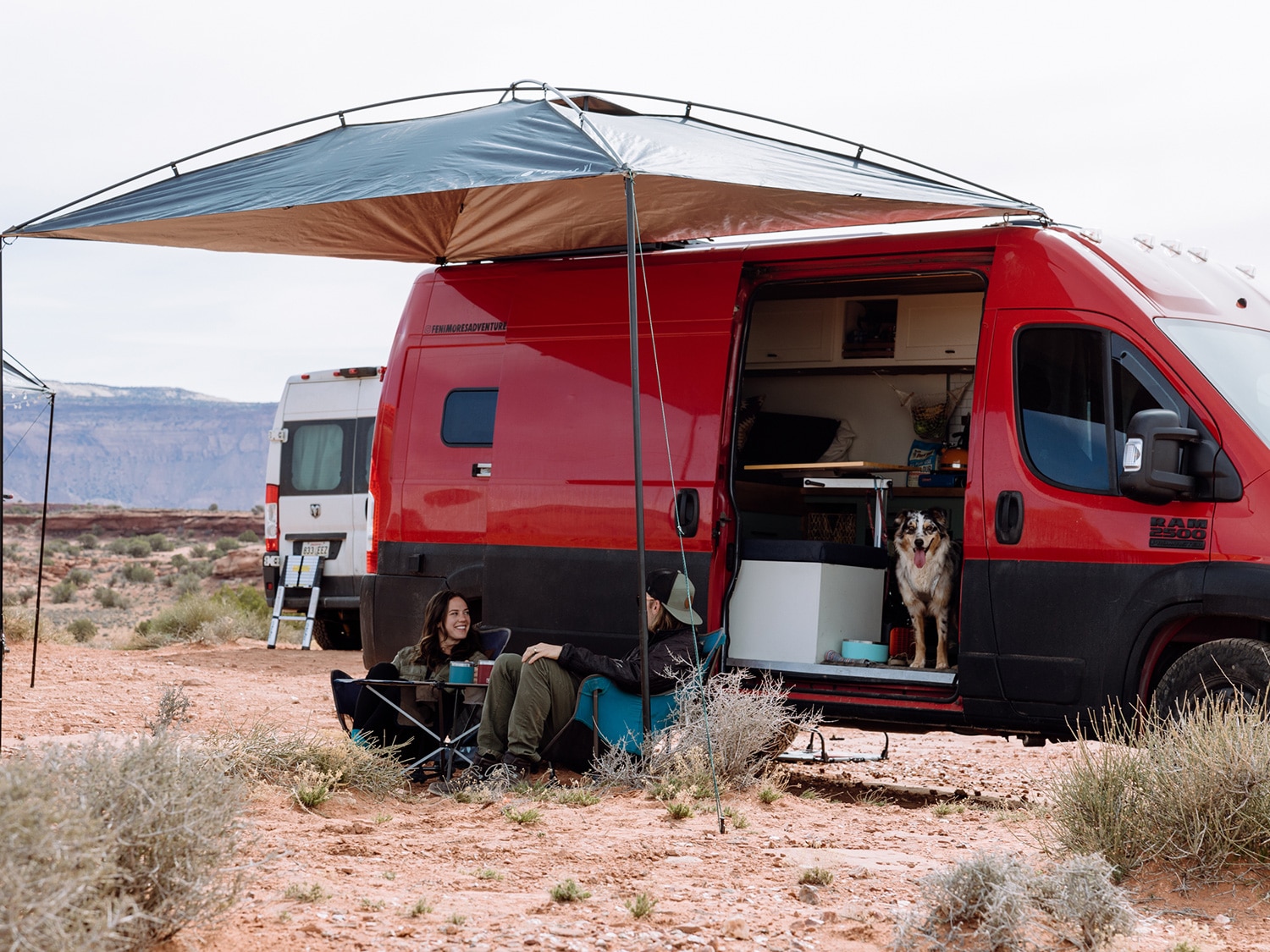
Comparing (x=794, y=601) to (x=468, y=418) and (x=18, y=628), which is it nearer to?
(x=468, y=418)

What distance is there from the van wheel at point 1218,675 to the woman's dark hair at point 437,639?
10.9 ft

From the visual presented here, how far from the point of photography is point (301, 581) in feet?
48.3

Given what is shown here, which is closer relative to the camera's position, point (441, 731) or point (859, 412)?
point (441, 731)

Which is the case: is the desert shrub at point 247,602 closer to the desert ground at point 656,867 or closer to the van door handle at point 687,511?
the desert ground at point 656,867

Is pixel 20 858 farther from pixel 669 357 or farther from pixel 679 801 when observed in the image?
pixel 669 357

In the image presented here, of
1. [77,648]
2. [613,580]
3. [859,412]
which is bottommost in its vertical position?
[77,648]

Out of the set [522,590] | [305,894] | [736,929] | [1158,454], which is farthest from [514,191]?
[736,929]

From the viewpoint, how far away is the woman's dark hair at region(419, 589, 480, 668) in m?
7.06

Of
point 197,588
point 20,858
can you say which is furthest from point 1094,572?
point 197,588

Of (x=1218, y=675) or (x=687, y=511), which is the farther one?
(x=687, y=511)

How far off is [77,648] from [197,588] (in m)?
14.1

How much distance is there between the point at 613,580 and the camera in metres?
7.07

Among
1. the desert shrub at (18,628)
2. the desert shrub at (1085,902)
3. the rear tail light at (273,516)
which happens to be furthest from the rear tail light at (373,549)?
the desert shrub at (18,628)

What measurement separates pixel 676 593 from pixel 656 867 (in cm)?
214
